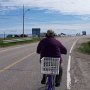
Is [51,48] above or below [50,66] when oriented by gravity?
above

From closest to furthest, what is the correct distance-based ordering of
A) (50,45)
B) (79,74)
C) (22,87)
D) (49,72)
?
(49,72), (50,45), (22,87), (79,74)

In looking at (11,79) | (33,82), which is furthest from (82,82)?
(11,79)

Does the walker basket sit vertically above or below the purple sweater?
below

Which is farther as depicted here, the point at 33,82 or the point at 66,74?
the point at 66,74

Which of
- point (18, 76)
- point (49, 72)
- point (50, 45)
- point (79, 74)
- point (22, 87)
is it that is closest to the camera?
point (49, 72)

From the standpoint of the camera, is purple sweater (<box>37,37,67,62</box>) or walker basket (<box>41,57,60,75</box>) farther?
purple sweater (<box>37,37,67,62</box>)

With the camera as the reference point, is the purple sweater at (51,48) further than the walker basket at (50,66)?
Yes

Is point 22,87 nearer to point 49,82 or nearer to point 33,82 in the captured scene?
point 33,82

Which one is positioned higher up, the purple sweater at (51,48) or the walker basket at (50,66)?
the purple sweater at (51,48)

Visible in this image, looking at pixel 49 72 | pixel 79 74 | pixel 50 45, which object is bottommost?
pixel 79 74

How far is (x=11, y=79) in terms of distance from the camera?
12805mm

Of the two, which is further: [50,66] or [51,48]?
[51,48]

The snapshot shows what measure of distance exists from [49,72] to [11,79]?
14.8 ft

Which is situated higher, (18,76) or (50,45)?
(50,45)
